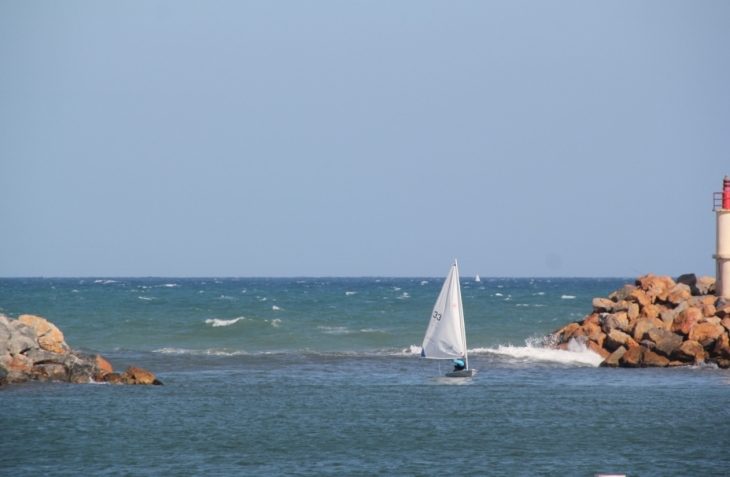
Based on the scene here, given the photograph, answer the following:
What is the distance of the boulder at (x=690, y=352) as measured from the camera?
109 ft

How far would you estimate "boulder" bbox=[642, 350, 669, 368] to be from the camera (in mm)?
33375

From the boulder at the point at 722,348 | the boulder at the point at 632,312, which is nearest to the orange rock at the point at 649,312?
the boulder at the point at 632,312

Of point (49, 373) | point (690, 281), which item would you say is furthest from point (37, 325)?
point (690, 281)

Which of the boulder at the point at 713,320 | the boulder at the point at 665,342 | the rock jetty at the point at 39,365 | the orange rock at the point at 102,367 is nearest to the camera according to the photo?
the rock jetty at the point at 39,365

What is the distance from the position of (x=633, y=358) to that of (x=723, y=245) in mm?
7752

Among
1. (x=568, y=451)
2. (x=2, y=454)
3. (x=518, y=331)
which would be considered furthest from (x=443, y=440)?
(x=518, y=331)

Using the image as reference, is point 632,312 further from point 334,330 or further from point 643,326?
point 334,330

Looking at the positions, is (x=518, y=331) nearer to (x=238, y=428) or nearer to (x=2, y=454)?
(x=238, y=428)

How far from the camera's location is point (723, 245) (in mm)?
37812

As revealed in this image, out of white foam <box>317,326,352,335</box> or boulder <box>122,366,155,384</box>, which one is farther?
white foam <box>317,326,352,335</box>

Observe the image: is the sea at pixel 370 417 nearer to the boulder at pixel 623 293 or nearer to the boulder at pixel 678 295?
the boulder at pixel 623 293

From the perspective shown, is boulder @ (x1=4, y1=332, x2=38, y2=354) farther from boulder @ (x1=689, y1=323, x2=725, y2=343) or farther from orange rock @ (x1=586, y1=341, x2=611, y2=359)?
boulder @ (x1=689, y1=323, x2=725, y2=343)

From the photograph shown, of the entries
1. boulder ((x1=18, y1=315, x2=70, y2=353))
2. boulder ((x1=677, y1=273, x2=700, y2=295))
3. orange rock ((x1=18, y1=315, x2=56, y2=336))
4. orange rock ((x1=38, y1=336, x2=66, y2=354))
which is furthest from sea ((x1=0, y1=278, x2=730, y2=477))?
boulder ((x1=677, y1=273, x2=700, y2=295))

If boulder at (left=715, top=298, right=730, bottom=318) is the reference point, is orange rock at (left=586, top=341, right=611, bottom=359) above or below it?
below
